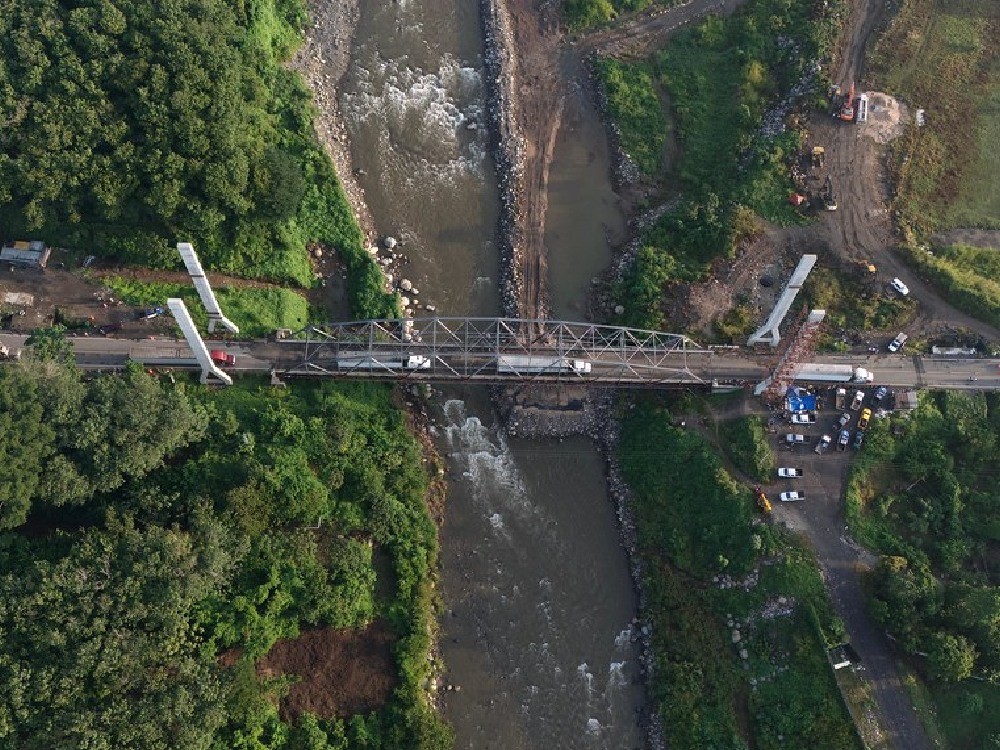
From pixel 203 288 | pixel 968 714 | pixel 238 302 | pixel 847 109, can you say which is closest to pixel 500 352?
pixel 238 302

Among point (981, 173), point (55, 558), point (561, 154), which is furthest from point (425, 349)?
point (981, 173)

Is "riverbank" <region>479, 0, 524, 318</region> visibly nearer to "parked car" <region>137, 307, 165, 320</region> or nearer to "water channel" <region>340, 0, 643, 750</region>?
"water channel" <region>340, 0, 643, 750</region>

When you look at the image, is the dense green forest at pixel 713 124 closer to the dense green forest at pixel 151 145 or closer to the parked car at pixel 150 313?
the dense green forest at pixel 151 145

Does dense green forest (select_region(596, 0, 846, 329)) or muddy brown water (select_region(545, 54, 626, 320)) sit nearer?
dense green forest (select_region(596, 0, 846, 329))

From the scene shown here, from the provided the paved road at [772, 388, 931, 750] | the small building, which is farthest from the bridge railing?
the small building

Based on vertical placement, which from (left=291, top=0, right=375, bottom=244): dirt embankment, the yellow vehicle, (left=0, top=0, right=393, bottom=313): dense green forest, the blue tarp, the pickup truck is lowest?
the yellow vehicle

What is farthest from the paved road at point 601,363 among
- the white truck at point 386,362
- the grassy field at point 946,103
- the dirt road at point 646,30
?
the dirt road at point 646,30

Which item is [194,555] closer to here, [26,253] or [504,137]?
[26,253]
